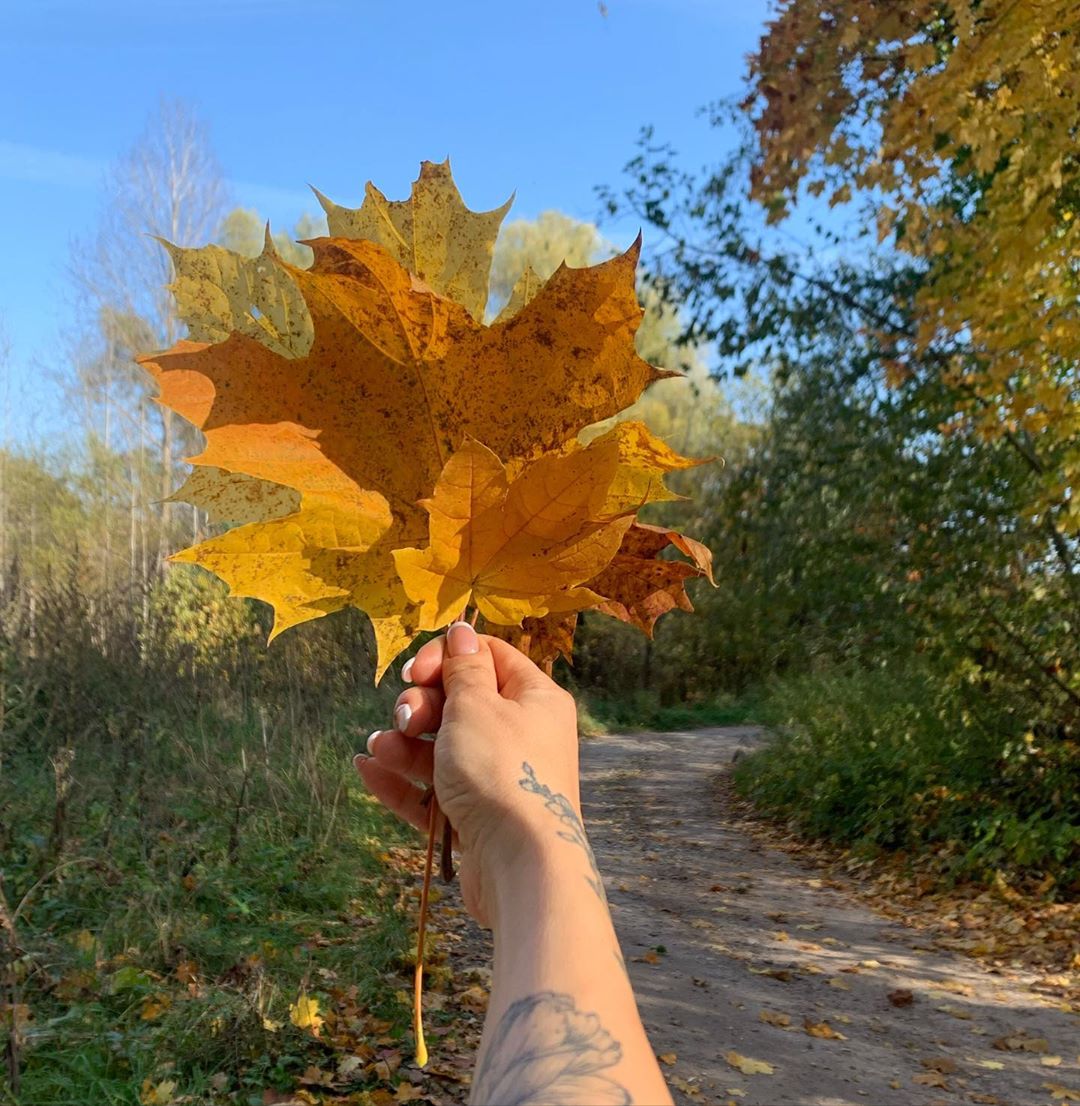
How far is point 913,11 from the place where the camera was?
16.9 ft

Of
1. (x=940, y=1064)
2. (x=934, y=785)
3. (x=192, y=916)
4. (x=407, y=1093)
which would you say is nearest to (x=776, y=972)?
(x=940, y=1064)

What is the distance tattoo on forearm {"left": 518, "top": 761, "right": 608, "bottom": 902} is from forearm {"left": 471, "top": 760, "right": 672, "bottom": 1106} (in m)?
0.04

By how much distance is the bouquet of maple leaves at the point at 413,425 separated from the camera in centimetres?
112

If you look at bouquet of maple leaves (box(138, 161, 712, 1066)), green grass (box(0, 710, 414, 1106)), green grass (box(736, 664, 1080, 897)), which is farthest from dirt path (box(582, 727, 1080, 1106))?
bouquet of maple leaves (box(138, 161, 712, 1066))

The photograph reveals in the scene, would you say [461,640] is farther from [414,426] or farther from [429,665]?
[414,426]

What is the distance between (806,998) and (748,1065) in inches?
38.4

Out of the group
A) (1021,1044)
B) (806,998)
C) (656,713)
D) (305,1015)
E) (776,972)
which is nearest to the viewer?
(305,1015)

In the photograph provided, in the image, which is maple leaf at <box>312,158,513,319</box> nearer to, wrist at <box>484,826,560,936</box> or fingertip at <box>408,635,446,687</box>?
fingertip at <box>408,635,446,687</box>

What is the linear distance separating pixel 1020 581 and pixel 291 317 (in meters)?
7.00

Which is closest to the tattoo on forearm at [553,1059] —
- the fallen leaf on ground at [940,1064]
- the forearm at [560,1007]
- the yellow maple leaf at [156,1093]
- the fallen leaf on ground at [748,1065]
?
the forearm at [560,1007]

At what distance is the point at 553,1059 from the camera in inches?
33.2

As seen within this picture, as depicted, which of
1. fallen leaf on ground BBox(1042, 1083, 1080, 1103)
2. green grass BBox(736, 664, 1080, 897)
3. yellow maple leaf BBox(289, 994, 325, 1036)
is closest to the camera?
yellow maple leaf BBox(289, 994, 325, 1036)

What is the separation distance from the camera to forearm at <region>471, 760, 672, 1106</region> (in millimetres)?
835

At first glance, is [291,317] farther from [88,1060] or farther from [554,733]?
[88,1060]
